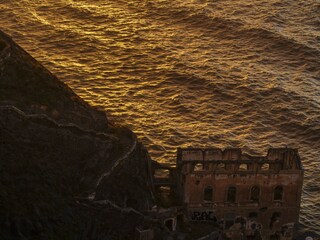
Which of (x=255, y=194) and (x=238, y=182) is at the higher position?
(x=238, y=182)

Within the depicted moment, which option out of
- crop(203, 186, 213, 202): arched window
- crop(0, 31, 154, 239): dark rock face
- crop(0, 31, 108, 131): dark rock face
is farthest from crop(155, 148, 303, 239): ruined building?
crop(0, 31, 108, 131): dark rock face

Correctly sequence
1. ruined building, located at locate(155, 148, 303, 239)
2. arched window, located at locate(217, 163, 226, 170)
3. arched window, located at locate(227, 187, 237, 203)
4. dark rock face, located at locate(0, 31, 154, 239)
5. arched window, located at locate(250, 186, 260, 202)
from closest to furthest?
dark rock face, located at locate(0, 31, 154, 239)
ruined building, located at locate(155, 148, 303, 239)
arched window, located at locate(217, 163, 226, 170)
arched window, located at locate(227, 187, 237, 203)
arched window, located at locate(250, 186, 260, 202)

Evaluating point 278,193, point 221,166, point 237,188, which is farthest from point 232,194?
point 278,193

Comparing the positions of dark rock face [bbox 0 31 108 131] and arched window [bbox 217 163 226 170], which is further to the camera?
arched window [bbox 217 163 226 170]

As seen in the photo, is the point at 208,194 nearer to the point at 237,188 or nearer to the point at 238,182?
the point at 237,188

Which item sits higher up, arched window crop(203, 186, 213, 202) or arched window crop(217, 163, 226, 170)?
arched window crop(217, 163, 226, 170)

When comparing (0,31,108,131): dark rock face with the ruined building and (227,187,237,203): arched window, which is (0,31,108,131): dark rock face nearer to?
the ruined building

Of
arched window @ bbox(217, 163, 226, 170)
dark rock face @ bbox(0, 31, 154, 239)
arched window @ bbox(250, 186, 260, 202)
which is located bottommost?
arched window @ bbox(250, 186, 260, 202)

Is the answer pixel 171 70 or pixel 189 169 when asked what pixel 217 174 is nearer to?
pixel 189 169
